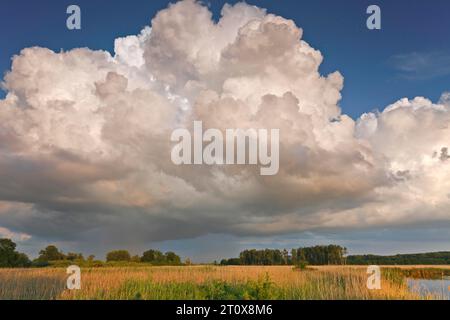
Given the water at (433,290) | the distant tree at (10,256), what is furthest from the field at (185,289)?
the distant tree at (10,256)

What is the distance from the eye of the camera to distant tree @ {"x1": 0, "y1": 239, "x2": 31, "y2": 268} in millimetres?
56844

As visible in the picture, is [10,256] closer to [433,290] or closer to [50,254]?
[50,254]

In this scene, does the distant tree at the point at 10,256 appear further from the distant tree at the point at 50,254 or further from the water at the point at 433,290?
the water at the point at 433,290

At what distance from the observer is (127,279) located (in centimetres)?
2209

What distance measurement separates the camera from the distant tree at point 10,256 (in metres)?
56.8

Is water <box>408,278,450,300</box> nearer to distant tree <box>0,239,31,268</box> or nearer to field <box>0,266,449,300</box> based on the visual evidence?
field <box>0,266,449,300</box>

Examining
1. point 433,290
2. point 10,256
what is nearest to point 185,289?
point 433,290

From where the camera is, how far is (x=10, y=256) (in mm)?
57844

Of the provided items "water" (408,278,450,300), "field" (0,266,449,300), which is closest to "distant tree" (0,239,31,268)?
"field" (0,266,449,300)

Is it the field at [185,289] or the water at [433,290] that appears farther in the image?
the water at [433,290]

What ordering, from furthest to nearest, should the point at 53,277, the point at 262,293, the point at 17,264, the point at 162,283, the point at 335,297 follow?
the point at 17,264 < the point at 53,277 < the point at 162,283 < the point at 335,297 < the point at 262,293
